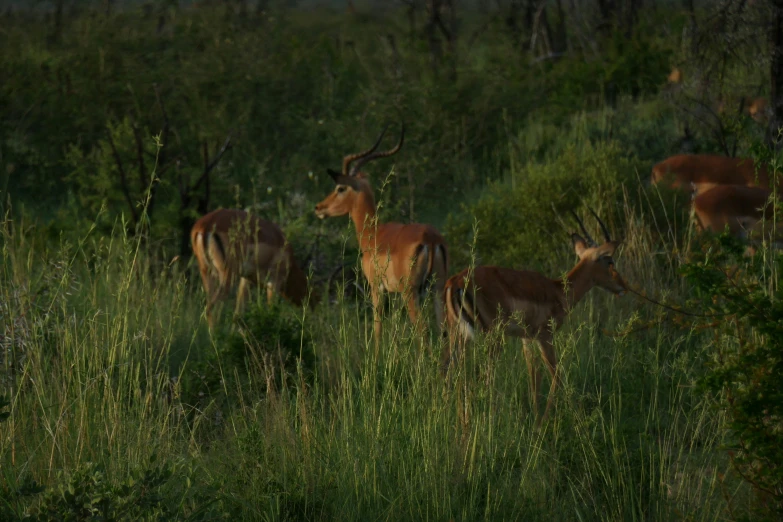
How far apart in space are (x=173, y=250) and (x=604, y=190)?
3.12m

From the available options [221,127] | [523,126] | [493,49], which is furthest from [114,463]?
[493,49]

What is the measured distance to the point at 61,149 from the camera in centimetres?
1170

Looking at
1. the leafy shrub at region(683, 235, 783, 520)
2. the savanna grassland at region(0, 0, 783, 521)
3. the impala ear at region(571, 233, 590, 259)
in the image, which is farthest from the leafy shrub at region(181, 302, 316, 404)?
the leafy shrub at region(683, 235, 783, 520)

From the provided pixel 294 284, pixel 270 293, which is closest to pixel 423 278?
pixel 270 293

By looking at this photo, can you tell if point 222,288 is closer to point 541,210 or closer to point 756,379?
point 541,210

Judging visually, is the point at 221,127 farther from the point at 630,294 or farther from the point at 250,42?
the point at 630,294

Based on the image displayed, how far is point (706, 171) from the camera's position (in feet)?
28.3

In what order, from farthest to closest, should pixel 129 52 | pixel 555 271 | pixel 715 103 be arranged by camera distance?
pixel 129 52 → pixel 715 103 → pixel 555 271

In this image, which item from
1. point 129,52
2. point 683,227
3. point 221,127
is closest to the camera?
point 683,227

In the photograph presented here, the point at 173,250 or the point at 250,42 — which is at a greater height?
the point at 250,42

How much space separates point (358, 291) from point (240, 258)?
788mm

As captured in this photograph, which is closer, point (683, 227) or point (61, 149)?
point (683, 227)

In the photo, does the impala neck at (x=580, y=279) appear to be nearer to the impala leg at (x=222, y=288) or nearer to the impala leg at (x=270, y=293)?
the impala leg at (x=270, y=293)

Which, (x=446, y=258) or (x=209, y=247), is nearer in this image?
(x=446, y=258)
